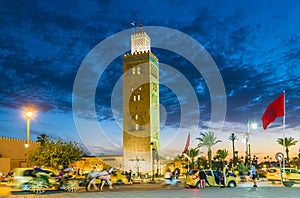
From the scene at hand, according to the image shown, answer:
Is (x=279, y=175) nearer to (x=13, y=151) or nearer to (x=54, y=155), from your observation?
(x=54, y=155)

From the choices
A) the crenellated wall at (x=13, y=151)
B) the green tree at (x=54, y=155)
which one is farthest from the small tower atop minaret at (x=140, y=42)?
the green tree at (x=54, y=155)

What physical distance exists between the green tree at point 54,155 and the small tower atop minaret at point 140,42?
42869 mm

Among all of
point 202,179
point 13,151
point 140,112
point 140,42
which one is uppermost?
point 140,42

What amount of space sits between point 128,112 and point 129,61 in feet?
36.1

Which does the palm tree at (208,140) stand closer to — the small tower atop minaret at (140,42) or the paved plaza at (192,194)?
the small tower atop minaret at (140,42)

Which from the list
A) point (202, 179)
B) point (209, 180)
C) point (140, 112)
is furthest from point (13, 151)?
point (202, 179)

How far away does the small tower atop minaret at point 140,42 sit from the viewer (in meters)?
86.1

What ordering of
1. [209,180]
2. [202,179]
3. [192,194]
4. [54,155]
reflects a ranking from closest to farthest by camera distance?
1. [192,194]
2. [202,179]
3. [209,180]
4. [54,155]

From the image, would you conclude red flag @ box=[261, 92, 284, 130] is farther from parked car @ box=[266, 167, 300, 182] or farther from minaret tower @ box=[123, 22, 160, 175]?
minaret tower @ box=[123, 22, 160, 175]

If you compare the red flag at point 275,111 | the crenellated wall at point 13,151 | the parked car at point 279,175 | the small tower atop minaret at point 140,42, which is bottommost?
the parked car at point 279,175

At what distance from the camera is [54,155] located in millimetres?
44875

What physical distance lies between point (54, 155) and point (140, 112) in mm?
36636

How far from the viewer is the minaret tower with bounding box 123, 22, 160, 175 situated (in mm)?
77500

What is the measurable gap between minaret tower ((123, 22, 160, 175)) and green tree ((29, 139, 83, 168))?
31.1 metres
